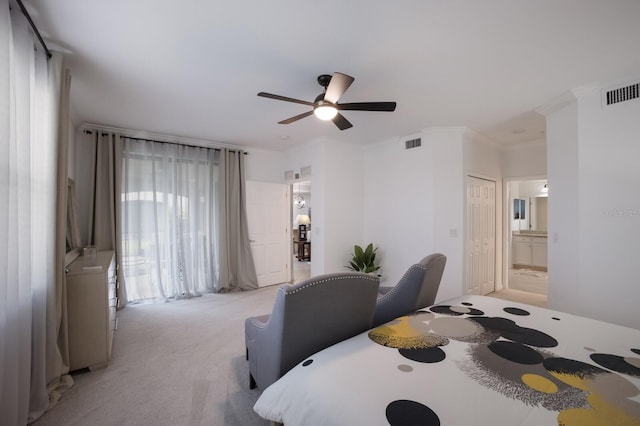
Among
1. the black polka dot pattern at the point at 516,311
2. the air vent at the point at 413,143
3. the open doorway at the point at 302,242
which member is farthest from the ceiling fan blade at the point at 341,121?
the open doorway at the point at 302,242

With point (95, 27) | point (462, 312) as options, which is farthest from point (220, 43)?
point (462, 312)

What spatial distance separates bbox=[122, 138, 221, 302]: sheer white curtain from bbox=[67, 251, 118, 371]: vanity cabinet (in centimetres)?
168

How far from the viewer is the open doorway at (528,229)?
631cm

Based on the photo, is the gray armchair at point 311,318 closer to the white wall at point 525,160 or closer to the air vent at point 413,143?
the air vent at point 413,143

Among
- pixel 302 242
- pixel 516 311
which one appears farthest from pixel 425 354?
pixel 302 242

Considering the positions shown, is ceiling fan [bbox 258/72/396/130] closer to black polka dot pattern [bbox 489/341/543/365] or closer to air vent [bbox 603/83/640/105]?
black polka dot pattern [bbox 489/341/543/365]

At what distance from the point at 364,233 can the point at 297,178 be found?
63.2 inches

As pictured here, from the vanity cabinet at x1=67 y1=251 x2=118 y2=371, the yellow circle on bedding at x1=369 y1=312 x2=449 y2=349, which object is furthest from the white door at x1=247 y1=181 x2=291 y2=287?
the yellow circle on bedding at x1=369 y1=312 x2=449 y2=349

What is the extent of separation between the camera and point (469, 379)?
1084 mm

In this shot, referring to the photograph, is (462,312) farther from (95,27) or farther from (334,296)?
(95,27)

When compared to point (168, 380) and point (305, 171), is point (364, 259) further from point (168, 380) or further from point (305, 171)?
point (168, 380)

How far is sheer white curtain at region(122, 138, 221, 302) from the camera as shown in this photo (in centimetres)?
391

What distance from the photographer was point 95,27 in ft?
5.84

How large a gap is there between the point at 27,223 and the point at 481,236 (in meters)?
5.19
